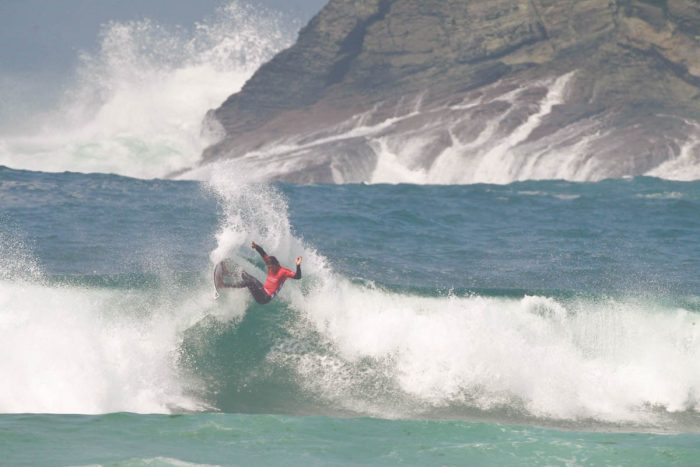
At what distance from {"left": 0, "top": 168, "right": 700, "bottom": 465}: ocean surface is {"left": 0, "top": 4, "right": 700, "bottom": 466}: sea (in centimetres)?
4

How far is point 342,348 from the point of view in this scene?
18188 millimetres

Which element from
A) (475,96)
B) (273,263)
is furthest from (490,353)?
(475,96)

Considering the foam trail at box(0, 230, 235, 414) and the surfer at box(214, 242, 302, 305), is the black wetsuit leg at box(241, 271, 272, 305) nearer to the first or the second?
the surfer at box(214, 242, 302, 305)

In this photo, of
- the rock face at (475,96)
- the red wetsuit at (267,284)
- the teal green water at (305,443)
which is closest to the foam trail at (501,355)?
the red wetsuit at (267,284)

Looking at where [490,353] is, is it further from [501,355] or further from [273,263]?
[273,263]

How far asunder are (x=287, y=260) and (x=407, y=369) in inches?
162

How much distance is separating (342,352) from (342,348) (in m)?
0.09

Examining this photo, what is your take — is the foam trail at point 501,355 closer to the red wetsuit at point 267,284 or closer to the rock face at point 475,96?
the red wetsuit at point 267,284

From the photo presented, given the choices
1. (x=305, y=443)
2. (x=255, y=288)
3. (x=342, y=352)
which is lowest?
(x=305, y=443)

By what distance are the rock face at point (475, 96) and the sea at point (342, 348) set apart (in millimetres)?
34512

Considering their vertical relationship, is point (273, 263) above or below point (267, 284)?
above

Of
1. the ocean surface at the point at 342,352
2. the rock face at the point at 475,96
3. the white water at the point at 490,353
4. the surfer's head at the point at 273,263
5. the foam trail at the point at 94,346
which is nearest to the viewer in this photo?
the ocean surface at the point at 342,352

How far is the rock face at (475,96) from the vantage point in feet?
202

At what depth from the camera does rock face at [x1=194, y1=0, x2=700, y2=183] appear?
202ft
